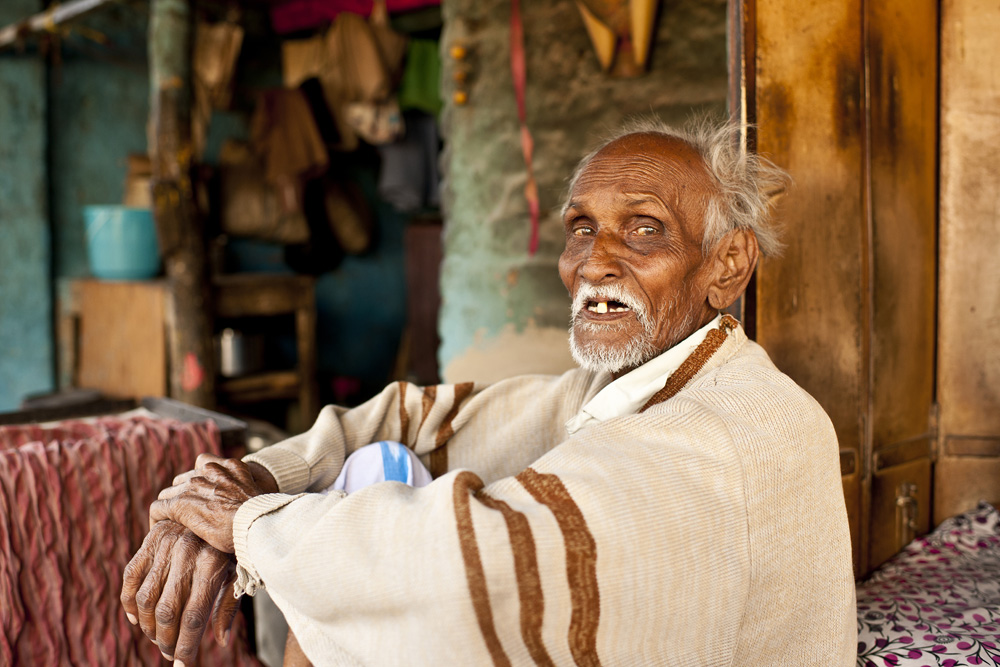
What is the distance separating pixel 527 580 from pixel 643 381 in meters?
0.59

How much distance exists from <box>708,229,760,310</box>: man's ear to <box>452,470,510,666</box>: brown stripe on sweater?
2.65 feet

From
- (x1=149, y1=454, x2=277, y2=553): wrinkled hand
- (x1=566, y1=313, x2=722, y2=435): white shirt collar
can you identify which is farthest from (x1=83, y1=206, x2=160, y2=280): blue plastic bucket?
(x1=566, y1=313, x2=722, y2=435): white shirt collar

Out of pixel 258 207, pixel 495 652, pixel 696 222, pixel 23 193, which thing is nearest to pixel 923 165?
pixel 696 222

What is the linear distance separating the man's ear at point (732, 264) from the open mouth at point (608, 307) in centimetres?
19

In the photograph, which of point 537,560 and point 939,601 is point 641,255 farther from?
point 939,601

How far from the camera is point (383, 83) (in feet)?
16.1

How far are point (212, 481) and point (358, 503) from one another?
406mm

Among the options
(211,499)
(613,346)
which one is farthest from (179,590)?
(613,346)

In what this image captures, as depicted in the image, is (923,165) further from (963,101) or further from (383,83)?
(383,83)

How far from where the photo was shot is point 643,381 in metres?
1.55

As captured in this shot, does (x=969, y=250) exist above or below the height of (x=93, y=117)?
below

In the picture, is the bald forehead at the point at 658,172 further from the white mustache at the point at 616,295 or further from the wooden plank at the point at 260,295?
the wooden plank at the point at 260,295

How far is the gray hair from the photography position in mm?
1634

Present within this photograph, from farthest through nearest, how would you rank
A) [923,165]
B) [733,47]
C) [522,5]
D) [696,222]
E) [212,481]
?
1. [522,5]
2. [923,165]
3. [733,47]
4. [696,222]
5. [212,481]
